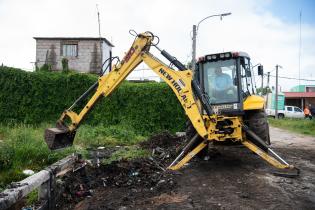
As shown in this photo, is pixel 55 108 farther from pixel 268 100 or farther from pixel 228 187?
pixel 268 100

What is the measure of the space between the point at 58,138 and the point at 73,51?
2119 cm

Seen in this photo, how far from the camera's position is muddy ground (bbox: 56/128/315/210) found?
619cm

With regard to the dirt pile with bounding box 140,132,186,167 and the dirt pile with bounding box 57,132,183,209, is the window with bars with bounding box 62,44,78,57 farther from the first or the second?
the dirt pile with bounding box 57,132,183,209

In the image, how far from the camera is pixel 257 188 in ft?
23.6

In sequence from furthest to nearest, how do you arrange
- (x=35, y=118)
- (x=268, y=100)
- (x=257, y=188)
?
(x=268, y=100) < (x=35, y=118) < (x=257, y=188)

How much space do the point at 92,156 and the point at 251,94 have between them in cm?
480

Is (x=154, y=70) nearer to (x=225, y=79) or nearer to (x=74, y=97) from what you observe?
(x=225, y=79)

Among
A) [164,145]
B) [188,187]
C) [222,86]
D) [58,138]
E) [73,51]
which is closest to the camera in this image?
[188,187]

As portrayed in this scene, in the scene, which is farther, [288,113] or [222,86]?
[288,113]

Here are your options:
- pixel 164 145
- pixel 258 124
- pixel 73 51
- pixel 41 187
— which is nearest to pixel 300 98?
pixel 73 51

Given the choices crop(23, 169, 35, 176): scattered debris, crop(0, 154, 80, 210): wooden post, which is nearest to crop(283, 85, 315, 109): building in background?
crop(23, 169, 35, 176): scattered debris

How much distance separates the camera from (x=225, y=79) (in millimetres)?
9812

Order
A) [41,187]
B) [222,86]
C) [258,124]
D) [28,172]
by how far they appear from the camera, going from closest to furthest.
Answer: [41,187]
[28,172]
[258,124]
[222,86]


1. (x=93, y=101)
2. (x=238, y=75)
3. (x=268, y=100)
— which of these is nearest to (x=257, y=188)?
(x=238, y=75)
